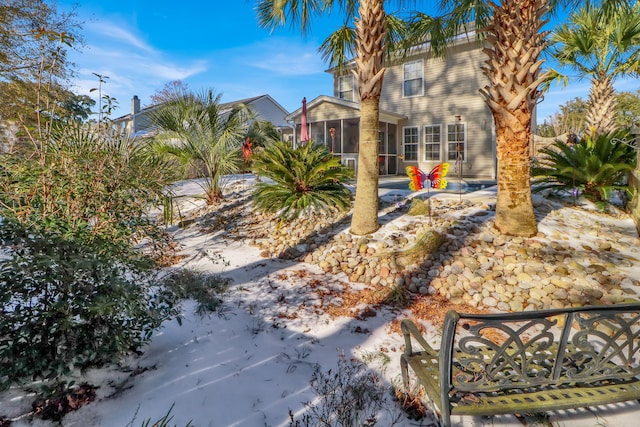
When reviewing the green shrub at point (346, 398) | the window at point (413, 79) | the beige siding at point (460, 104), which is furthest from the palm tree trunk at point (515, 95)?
the window at point (413, 79)

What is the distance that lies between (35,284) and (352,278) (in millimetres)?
3378

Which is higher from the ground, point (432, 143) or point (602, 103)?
point (602, 103)

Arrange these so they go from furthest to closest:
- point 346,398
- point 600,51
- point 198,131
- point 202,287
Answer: point 600,51, point 198,131, point 202,287, point 346,398

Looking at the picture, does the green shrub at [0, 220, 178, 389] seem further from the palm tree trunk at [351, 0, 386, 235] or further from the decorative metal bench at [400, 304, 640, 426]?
the palm tree trunk at [351, 0, 386, 235]

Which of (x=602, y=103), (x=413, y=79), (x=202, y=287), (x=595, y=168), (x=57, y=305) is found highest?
(x=413, y=79)

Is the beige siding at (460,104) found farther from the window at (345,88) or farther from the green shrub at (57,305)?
the green shrub at (57,305)

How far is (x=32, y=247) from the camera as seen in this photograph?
2.09 metres

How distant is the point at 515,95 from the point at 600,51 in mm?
10169

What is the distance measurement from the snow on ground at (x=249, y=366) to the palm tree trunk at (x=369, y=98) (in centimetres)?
151

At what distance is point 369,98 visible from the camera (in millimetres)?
5285

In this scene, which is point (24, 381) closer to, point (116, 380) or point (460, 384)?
point (116, 380)

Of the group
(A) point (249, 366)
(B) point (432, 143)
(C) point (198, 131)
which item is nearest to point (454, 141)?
(B) point (432, 143)

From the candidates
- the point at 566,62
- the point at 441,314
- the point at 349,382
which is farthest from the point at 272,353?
the point at 566,62

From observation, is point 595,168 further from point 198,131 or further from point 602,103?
point 198,131
